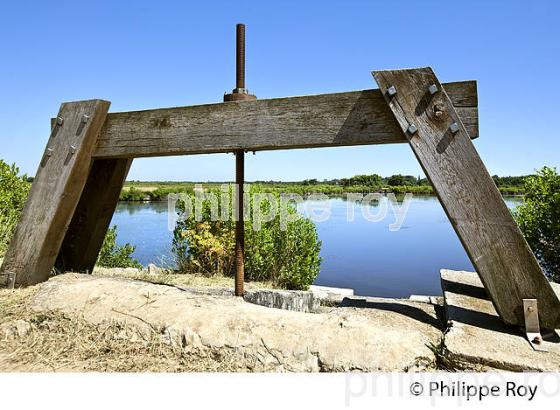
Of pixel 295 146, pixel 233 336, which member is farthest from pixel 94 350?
pixel 295 146

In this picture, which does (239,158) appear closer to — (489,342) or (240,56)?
(240,56)

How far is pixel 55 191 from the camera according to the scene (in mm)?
3891

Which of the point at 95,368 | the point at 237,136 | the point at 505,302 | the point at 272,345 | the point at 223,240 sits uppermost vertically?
the point at 237,136

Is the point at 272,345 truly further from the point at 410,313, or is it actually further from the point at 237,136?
the point at 237,136

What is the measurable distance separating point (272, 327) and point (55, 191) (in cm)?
249

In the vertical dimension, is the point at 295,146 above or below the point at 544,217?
above

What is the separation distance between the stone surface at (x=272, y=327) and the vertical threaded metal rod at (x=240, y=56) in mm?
1804

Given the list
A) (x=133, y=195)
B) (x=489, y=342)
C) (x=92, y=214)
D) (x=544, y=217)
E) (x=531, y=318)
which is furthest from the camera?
(x=133, y=195)

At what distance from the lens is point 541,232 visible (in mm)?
6445

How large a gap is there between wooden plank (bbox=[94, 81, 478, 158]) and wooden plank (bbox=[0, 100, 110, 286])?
0.62 ft

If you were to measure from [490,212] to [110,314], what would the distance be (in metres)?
2.73

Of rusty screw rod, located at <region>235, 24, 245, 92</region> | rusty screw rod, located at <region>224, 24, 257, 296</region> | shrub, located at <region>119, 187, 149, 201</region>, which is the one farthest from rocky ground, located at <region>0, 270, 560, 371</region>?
shrub, located at <region>119, 187, 149, 201</region>

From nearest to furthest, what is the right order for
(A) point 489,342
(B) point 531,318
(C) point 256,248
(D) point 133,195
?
(A) point 489,342 → (B) point 531,318 → (C) point 256,248 → (D) point 133,195

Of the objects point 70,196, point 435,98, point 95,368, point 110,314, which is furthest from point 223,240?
point 435,98
